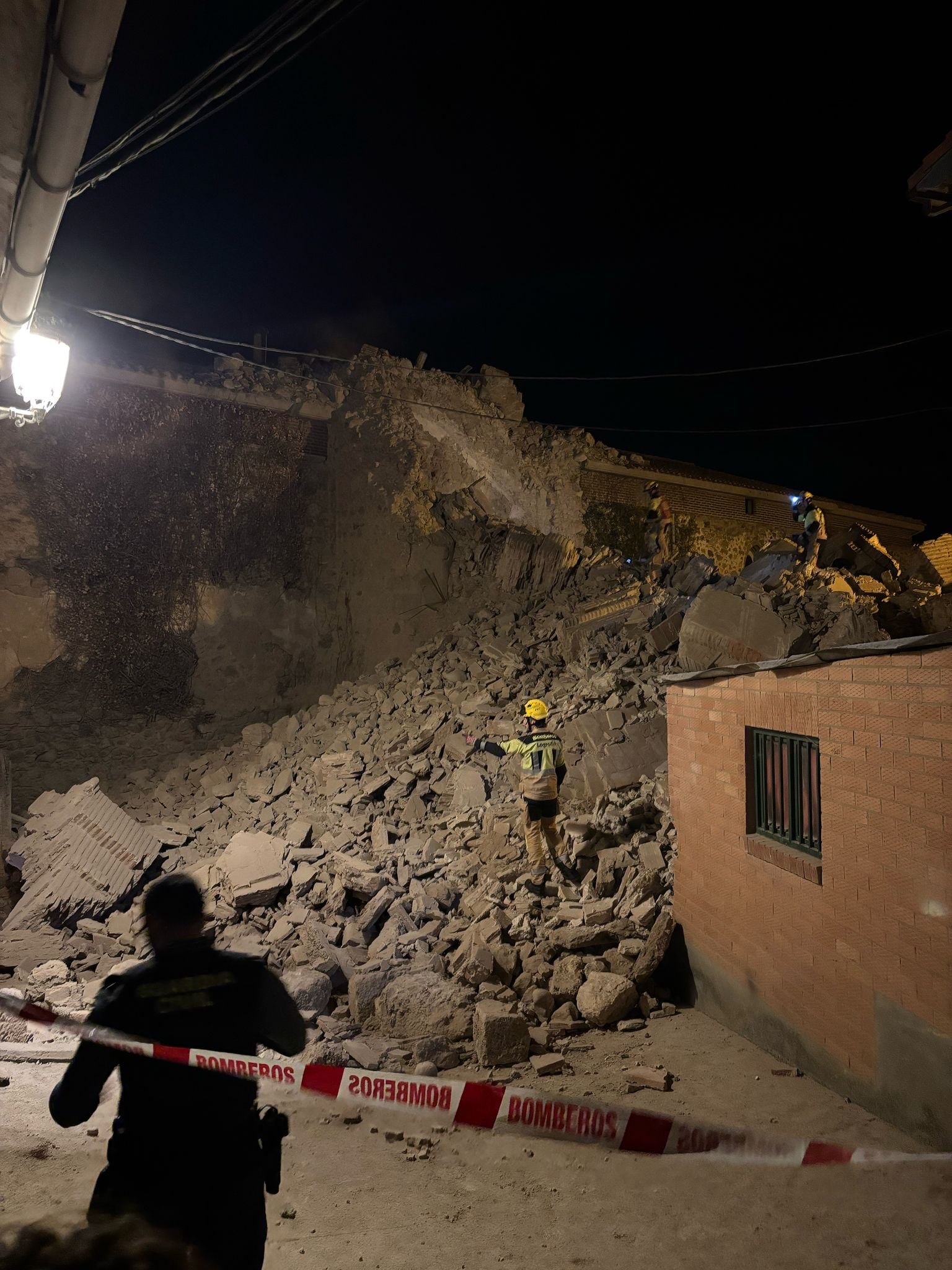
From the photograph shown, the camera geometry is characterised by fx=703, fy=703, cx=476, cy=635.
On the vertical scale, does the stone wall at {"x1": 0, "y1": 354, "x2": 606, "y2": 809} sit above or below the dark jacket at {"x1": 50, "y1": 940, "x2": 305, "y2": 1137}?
above

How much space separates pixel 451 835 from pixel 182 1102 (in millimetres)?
6705

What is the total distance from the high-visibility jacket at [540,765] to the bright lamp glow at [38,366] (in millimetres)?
5555

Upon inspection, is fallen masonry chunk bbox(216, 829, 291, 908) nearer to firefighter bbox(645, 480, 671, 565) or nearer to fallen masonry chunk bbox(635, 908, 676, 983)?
fallen masonry chunk bbox(635, 908, 676, 983)

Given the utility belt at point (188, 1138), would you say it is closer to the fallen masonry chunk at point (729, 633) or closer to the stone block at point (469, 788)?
the stone block at point (469, 788)

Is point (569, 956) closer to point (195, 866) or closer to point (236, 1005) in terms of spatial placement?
point (236, 1005)

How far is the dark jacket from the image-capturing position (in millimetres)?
1995

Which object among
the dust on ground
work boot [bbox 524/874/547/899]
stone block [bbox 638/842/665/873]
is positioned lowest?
the dust on ground

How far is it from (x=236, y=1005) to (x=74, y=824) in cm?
827

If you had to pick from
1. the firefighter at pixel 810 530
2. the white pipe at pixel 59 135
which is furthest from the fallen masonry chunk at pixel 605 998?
the firefighter at pixel 810 530

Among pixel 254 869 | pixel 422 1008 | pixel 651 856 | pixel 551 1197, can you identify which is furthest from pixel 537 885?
pixel 551 1197

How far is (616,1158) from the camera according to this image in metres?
3.87

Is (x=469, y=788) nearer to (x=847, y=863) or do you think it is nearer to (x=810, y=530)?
(x=847, y=863)

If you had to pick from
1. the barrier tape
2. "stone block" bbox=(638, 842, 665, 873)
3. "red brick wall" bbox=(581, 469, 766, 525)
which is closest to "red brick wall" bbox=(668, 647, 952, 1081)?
"stone block" bbox=(638, 842, 665, 873)

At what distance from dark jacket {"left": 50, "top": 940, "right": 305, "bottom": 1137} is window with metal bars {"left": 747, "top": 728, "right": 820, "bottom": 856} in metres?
3.99
